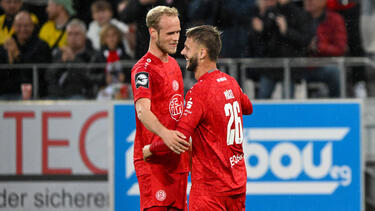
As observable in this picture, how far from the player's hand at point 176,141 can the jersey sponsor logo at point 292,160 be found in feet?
7.78

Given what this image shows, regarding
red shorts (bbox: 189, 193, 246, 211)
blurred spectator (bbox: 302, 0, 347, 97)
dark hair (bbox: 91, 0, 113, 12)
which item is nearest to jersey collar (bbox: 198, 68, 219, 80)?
red shorts (bbox: 189, 193, 246, 211)

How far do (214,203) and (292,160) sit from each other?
2358mm

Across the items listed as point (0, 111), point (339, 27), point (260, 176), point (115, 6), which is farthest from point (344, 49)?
point (0, 111)

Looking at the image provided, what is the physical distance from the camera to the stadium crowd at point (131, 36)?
638 centimetres

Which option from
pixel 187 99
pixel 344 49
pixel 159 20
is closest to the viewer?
pixel 187 99

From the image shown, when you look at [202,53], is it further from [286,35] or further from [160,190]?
[286,35]

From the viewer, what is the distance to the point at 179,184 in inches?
171

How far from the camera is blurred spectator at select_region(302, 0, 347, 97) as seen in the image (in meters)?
6.32

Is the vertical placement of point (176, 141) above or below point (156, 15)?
below

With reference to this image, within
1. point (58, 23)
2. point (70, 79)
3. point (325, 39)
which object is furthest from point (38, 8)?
point (325, 39)

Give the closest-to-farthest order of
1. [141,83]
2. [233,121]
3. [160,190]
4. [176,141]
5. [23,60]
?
[176,141] → [233,121] → [141,83] → [160,190] → [23,60]

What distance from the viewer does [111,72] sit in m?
6.44

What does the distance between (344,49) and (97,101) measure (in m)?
2.73

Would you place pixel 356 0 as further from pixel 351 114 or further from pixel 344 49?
pixel 351 114
